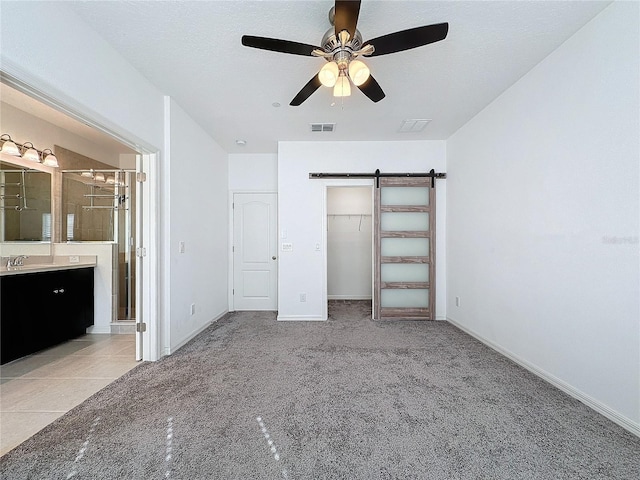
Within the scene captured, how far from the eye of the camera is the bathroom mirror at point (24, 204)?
3.12m

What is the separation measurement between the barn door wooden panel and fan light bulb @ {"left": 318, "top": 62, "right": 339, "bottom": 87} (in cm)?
248

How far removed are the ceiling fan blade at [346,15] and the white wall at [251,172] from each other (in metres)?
3.32

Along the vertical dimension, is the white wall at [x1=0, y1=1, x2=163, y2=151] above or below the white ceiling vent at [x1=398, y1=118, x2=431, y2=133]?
below

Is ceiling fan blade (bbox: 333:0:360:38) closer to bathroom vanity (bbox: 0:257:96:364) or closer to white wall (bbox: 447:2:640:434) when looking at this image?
white wall (bbox: 447:2:640:434)

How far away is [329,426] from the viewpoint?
1.78 metres

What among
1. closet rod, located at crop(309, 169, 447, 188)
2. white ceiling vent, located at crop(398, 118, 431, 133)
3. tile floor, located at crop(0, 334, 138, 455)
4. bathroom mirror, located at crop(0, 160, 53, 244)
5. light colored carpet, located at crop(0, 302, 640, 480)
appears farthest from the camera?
closet rod, located at crop(309, 169, 447, 188)

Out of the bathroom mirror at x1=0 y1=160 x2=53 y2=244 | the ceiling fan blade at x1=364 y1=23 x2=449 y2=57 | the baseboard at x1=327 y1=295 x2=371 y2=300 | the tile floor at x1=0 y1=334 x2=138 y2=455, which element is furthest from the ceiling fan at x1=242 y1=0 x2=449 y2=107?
the baseboard at x1=327 y1=295 x2=371 y2=300

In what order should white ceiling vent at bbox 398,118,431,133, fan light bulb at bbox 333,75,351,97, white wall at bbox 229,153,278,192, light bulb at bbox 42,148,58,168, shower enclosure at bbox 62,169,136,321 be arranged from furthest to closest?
white wall at bbox 229,153,278,192, shower enclosure at bbox 62,169,136,321, white ceiling vent at bbox 398,118,431,133, light bulb at bbox 42,148,58,168, fan light bulb at bbox 333,75,351,97

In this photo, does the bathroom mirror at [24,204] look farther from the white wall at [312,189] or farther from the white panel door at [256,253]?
the white wall at [312,189]

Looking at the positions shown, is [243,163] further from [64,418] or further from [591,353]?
[591,353]

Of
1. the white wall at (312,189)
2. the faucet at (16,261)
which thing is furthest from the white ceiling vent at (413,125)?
the faucet at (16,261)

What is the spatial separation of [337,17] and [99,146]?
418 cm

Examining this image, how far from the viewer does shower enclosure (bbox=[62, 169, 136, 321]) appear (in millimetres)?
3752

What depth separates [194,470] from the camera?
4.69 feet
